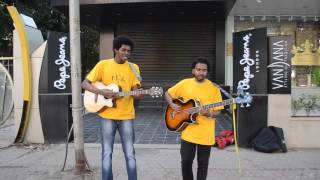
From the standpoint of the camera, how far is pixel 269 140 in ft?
26.7

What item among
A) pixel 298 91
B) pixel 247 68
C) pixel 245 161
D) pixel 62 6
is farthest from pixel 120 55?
pixel 62 6

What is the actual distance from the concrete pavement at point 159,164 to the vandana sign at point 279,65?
1205mm

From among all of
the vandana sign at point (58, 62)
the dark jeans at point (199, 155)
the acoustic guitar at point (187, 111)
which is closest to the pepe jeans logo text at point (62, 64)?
the vandana sign at point (58, 62)

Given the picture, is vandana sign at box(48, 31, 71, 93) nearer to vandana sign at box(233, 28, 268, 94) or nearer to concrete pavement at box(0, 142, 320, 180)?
concrete pavement at box(0, 142, 320, 180)

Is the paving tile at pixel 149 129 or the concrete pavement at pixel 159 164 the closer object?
the concrete pavement at pixel 159 164

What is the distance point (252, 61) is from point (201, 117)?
12.9 feet

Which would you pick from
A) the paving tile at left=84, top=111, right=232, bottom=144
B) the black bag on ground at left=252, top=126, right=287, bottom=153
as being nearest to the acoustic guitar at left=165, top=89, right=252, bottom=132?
the black bag on ground at left=252, top=126, right=287, bottom=153

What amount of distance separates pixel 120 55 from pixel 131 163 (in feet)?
4.15

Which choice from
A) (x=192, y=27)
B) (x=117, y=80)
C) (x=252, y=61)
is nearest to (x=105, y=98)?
(x=117, y=80)

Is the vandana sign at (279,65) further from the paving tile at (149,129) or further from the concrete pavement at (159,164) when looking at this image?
the paving tile at (149,129)

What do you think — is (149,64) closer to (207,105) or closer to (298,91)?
(298,91)

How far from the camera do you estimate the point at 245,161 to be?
736 cm

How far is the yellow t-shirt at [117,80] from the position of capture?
5.20 metres

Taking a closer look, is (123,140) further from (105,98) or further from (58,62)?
(58,62)
